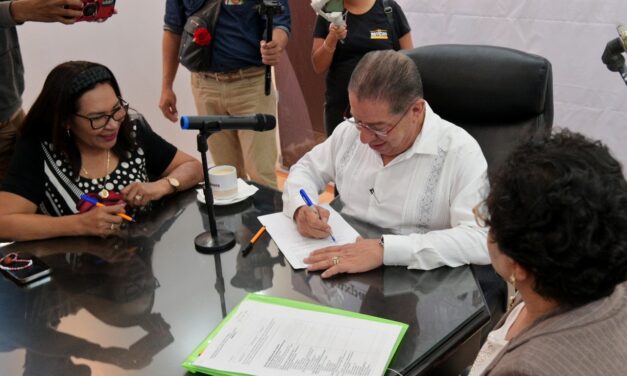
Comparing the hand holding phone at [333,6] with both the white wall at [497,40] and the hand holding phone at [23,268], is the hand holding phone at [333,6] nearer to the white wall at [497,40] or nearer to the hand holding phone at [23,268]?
the white wall at [497,40]

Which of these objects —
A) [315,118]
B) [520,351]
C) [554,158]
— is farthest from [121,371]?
[315,118]

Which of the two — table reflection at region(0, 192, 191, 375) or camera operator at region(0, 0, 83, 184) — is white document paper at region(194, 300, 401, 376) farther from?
camera operator at region(0, 0, 83, 184)

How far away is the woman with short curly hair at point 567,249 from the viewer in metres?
0.70

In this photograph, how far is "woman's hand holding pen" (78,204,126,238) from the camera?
4.74ft

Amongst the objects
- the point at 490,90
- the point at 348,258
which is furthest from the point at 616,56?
the point at 348,258

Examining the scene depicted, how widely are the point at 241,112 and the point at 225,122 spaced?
4.02ft

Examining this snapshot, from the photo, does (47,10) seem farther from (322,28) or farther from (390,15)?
(390,15)

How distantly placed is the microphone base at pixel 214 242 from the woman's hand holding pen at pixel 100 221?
245mm

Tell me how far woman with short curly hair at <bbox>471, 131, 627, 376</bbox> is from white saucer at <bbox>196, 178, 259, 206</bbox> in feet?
3.13

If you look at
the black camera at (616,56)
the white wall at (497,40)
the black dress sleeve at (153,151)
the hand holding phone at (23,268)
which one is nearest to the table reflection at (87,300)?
the hand holding phone at (23,268)

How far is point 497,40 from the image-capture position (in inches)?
98.7

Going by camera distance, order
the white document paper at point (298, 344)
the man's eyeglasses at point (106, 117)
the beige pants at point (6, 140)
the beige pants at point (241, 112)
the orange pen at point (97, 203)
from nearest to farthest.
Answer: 1. the white document paper at point (298, 344)
2. the orange pen at point (97, 203)
3. the man's eyeglasses at point (106, 117)
4. the beige pants at point (6, 140)
5. the beige pants at point (241, 112)

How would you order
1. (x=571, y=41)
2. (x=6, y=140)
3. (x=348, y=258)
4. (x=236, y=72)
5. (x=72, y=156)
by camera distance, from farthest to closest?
1. (x=236, y=72)
2. (x=571, y=41)
3. (x=6, y=140)
4. (x=72, y=156)
5. (x=348, y=258)

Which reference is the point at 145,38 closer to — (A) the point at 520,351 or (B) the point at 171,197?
(B) the point at 171,197
